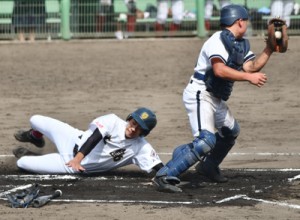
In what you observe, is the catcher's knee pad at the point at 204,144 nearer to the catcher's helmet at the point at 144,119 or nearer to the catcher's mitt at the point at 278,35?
the catcher's helmet at the point at 144,119

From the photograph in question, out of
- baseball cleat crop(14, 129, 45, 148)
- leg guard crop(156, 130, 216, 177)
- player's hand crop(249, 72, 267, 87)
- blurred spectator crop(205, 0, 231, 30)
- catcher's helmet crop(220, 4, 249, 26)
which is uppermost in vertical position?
catcher's helmet crop(220, 4, 249, 26)

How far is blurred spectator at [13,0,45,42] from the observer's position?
63.4 feet


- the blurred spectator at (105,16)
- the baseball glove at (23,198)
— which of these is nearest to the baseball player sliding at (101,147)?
the baseball glove at (23,198)

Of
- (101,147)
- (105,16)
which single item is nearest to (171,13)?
(105,16)

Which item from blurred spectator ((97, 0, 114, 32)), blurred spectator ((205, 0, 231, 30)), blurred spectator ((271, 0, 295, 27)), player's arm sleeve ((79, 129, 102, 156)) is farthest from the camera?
blurred spectator ((97, 0, 114, 32))

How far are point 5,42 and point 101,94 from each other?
17.9ft

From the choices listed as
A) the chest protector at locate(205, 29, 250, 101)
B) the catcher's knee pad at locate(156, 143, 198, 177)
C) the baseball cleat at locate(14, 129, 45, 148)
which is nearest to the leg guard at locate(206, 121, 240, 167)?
the chest protector at locate(205, 29, 250, 101)

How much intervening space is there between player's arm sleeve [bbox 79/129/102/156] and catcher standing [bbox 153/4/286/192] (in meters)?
0.70

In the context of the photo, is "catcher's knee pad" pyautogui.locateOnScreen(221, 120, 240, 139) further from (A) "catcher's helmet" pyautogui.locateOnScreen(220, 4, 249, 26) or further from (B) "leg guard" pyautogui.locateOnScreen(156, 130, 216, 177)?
(A) "catcher's helmet" pyautogui.locateOnScreen(220, 4, 249, 26)

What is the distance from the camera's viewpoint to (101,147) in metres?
9.20

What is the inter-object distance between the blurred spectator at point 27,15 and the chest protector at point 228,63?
36.5ft

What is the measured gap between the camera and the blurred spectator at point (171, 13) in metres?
19.1

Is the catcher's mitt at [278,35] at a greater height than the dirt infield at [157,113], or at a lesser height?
greater

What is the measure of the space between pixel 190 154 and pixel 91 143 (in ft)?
3.24
